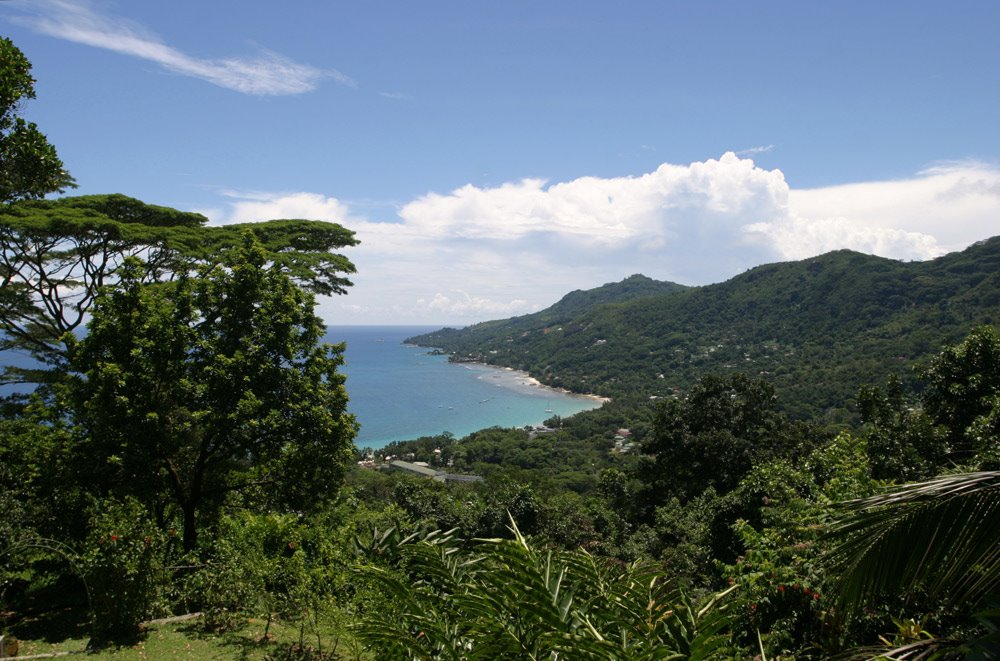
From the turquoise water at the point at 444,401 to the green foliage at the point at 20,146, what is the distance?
161ft

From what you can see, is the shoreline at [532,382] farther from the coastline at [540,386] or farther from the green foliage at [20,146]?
the green foliage at [20,146]

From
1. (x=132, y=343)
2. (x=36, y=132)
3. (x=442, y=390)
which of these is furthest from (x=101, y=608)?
(x=442, y=390)

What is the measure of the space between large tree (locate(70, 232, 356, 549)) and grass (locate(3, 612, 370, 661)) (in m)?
1.87

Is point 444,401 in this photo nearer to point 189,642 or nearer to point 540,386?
point 540,386

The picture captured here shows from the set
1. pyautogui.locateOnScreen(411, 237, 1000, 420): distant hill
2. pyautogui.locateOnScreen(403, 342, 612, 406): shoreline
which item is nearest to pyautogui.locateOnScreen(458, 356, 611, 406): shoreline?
pyautogui.locateOnScreen(403, 342, 612, 406): shoreline

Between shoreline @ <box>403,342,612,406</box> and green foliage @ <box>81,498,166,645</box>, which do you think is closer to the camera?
green foliage @ <box>81,498,166,645</box>

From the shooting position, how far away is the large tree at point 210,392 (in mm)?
7668

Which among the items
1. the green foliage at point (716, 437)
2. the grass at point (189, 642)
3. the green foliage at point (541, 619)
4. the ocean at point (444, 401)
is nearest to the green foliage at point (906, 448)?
the green foliage at point (716, 437)

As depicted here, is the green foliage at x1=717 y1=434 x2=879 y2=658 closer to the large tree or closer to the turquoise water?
the large tree

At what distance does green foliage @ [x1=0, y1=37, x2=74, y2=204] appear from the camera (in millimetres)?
4664

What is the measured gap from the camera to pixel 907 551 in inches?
75.4

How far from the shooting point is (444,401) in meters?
89.6

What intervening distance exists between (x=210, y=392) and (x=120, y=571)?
266 centimetres

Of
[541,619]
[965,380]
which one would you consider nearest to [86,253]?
[541,619]
